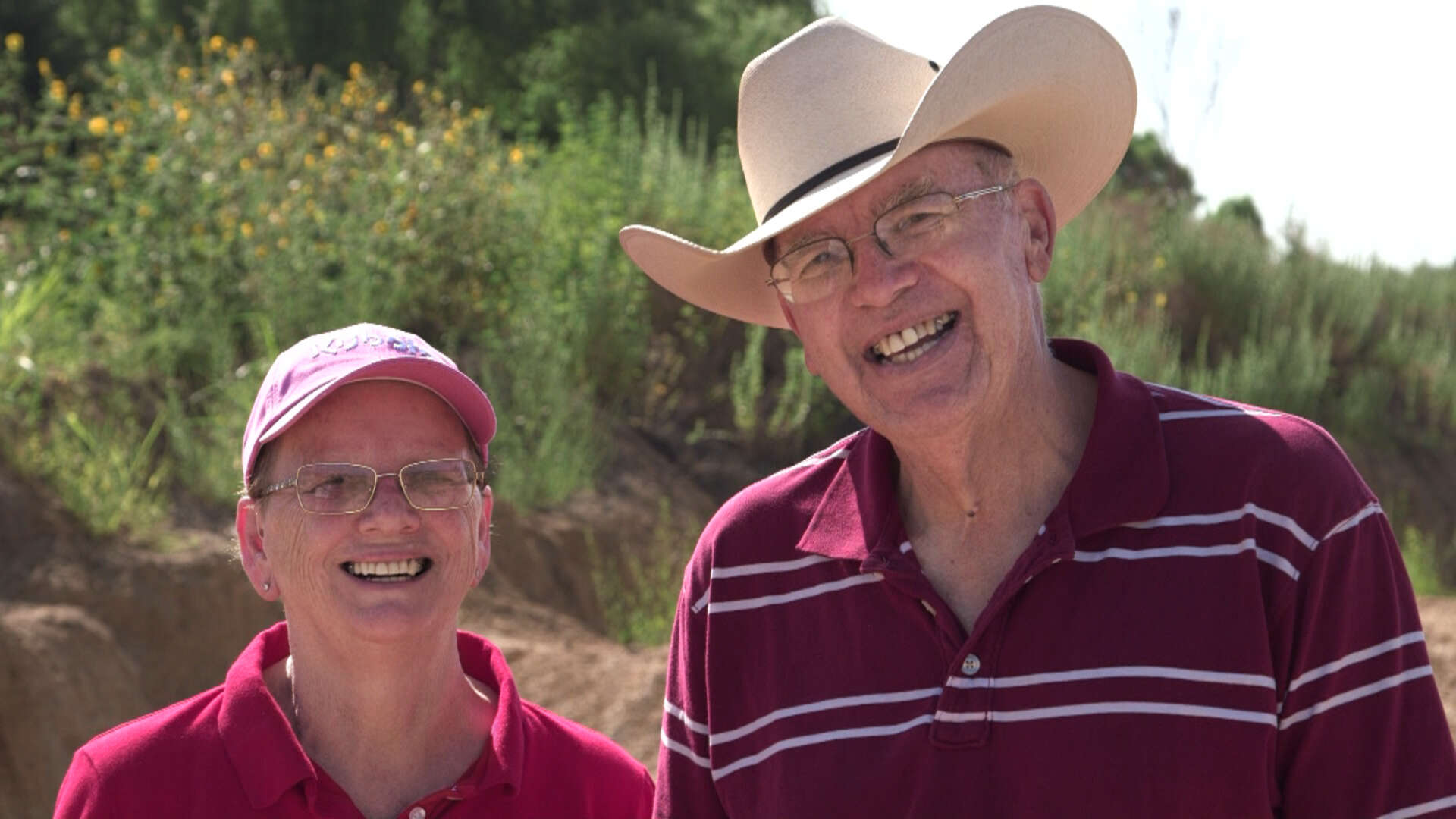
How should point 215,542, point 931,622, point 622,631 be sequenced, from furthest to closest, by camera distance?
point 622,631
point 215,542
point 931,622

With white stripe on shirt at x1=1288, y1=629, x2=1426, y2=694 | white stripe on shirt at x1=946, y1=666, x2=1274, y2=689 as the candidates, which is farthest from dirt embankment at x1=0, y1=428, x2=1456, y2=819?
white stripe on shirt at x1=1288, y1=629, x2=1426, y2=694

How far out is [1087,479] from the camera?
2355mm

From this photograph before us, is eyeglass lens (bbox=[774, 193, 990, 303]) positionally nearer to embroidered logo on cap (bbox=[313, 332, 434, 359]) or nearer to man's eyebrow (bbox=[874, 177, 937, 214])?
man's eyebrow (bbox=[874, 177, 937, 214])

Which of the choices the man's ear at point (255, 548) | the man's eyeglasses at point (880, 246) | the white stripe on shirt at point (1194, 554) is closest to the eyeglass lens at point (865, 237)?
the man's eyeglasses at point (880, 246)

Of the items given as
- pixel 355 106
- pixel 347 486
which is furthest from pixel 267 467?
pixel 355 106

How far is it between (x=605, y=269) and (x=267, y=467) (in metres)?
5.80

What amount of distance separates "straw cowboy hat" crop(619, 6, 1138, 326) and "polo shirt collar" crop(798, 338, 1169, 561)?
1.17ft

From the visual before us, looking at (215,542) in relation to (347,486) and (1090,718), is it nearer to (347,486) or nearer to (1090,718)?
(347,486)

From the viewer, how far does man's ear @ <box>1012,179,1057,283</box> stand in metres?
2.54

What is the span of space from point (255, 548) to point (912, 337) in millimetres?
1176

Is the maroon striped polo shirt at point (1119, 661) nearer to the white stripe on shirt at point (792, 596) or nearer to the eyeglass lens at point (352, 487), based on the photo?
the white stripe on shirt at point (792, 596)

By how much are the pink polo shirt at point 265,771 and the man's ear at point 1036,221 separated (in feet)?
3.67

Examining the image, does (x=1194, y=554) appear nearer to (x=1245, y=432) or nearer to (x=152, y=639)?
(x=1245, y=432)

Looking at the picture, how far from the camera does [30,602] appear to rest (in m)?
5.83
